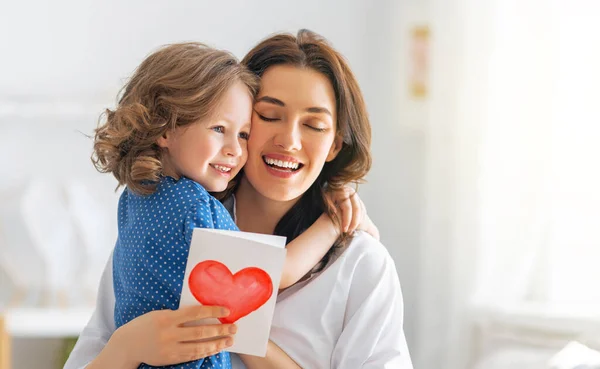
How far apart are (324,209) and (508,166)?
4.32 feet

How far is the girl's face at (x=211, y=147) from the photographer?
3.98ft

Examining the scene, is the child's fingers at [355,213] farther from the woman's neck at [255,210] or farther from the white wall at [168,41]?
the white wall at [168,41]

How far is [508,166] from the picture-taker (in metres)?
2.63

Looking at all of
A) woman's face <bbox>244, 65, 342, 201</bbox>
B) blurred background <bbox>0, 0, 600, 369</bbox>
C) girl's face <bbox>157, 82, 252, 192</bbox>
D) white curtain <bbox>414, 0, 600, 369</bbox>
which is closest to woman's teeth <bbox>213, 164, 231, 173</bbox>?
girl's face <bbox>157, 82, 252, 192</bbox>

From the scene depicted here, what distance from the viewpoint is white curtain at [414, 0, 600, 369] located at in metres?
2.45

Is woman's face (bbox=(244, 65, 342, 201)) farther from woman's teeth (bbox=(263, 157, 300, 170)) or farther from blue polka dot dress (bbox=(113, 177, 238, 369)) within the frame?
blue polka dot dress (bbox=(113, 177, 238, 369))

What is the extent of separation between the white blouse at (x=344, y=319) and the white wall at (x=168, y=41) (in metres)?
1.63

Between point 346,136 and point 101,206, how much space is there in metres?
1.65

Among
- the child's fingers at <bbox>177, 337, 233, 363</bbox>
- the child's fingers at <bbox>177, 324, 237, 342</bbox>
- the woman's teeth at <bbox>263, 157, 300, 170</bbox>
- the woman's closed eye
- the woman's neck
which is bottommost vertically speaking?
the child's fingers at <bbox>177, 337, 233, 363</bbox>

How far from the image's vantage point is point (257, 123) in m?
1.35

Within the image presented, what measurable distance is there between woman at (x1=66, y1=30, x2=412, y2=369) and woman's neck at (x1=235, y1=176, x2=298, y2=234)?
0.05ft

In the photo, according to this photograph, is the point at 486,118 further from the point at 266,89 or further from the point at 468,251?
the point at 266,89

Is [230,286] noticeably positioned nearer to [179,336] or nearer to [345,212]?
[179,336]

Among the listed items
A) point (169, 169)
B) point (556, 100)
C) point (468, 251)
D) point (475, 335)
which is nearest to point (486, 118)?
point (556, 100)
